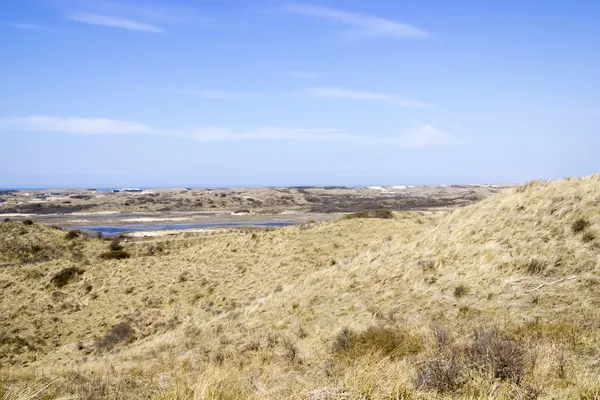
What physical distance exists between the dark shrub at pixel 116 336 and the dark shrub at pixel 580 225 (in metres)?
20.4

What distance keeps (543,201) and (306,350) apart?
466 inches

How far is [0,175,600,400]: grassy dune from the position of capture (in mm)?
6070

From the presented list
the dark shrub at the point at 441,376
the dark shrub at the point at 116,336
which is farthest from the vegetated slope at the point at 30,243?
the dark shrub at the point at 441,376

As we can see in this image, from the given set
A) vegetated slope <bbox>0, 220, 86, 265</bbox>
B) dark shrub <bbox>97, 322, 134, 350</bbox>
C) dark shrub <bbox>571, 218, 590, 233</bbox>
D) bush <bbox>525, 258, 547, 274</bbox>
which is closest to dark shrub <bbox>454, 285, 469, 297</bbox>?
bush <bbox>525, 258, 547, 274</bbox>

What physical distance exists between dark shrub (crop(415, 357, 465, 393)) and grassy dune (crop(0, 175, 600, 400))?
0.06 feet

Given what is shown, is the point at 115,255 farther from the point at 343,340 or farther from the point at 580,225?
the point at 580,225

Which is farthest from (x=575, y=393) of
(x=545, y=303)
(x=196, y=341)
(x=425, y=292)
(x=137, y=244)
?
(x=137, y=244)

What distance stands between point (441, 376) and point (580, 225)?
457 inches

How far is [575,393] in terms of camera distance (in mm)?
5234

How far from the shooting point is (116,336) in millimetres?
22453

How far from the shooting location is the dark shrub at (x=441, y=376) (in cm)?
554

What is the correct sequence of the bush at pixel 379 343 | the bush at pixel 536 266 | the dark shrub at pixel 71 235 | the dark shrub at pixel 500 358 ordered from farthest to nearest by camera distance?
the dark shrub at pixel 71 235, the bush at pixel 536 266, the bush at pixel 379 343, the dark shrub at pixel 500 358

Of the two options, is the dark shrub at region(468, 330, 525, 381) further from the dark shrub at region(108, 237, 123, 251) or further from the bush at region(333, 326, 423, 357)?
the dark shrub at region(108, 237, 123, 251)

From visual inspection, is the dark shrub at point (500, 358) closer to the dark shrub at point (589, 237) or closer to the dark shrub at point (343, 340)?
the dark shrub at point (343, 340)
